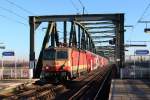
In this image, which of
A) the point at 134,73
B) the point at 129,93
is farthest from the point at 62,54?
the point at 129,93

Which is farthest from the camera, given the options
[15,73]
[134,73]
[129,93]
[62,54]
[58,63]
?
[134,73]

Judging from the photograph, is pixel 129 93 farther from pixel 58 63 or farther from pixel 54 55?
pixel 54 55

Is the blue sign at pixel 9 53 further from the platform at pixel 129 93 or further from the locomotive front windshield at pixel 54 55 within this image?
the platform at pixel 129 93

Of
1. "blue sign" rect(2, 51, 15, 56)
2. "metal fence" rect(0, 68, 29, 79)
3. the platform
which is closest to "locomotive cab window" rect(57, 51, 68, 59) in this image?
"blue sign" rect(2, 51, 15, 56)

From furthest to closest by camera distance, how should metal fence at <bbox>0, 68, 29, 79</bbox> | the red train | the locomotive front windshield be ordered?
1. metal fence at <bbox>0, 68, 29, 79</bbox>
2. the locomotive front windshield
3. the red train

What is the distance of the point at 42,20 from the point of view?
51.7 m

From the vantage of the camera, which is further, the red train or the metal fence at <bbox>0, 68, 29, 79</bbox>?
A: the metal fence at <bbox>0, 68, 29, 79</bbox>

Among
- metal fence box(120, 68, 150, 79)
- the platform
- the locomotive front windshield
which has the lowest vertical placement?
the platform

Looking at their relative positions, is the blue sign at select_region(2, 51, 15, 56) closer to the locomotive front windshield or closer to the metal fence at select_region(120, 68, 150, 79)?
the locomotive front windshield

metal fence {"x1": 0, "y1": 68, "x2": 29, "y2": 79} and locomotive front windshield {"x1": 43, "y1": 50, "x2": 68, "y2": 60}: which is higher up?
locomotive front windshield {"x1": 43, "y1": 50, "x2": 68, "y2": 60}

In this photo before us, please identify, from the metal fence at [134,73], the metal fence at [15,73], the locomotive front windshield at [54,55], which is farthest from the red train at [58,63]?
Answer: the metal fence at [134,73]

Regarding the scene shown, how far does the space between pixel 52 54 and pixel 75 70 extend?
3.76m

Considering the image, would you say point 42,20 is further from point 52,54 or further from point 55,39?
point 52,54

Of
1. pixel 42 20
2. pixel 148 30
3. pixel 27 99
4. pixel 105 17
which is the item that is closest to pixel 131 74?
pixel 148 30
